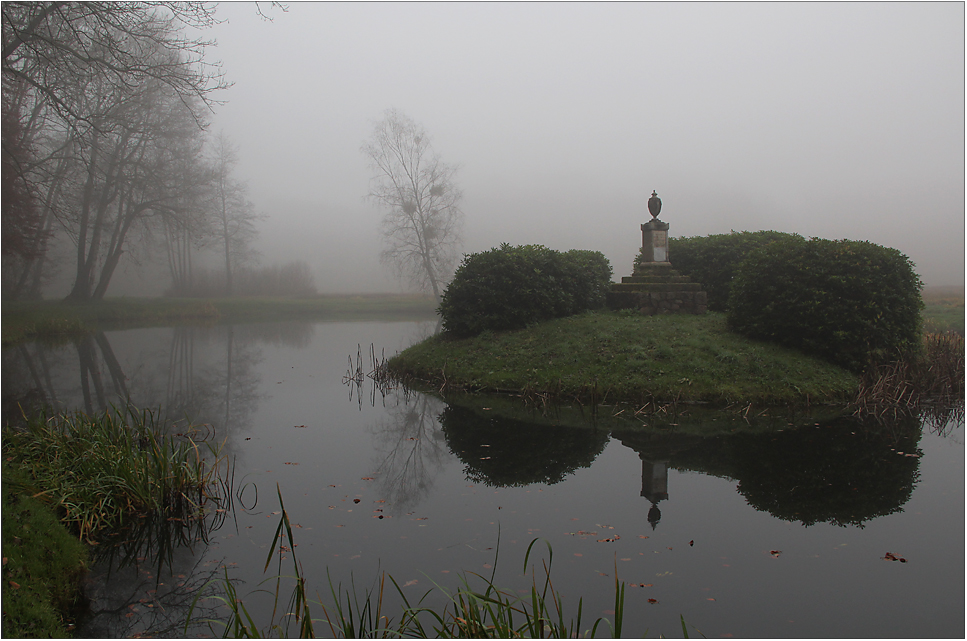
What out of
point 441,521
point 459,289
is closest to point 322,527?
point 441,521

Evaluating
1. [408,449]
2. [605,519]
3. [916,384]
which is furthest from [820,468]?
[916,384]

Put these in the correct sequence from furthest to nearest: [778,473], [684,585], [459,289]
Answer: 1. [459,289]
2. [778,473]
3. [684,585]

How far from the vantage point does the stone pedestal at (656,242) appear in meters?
15.8

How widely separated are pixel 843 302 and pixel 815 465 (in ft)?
17.5

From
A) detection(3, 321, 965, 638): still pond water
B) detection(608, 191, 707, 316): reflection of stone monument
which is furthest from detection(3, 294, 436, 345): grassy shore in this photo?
detection(608, 191, 707, 316): reflection of stone monument

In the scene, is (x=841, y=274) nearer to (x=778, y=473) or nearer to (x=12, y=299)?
(x=778, y=473)

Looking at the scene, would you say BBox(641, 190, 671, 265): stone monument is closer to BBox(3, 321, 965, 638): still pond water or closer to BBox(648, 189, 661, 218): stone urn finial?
BBox(648, 189, 661, 218): stone urn finial

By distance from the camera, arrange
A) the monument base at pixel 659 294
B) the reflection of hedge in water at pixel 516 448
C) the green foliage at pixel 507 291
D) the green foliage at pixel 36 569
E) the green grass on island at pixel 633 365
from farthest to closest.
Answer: the monument base at pixel 659 294
the green foliage at pixel 507 291
the green grass on island at pixel 633 365
the reflection of hedge in water at pixel 516 448
the green foliage at pixel 36 569

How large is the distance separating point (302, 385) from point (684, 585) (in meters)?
9.81

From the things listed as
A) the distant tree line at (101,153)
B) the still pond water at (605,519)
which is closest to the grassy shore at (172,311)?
the distant tree line at (101,153)

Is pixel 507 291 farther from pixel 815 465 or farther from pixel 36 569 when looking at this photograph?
pixel 36 569

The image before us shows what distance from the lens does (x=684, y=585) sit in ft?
12.2

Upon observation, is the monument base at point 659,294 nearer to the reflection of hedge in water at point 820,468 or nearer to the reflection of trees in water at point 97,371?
the reflection of hedge in water at point 820,468

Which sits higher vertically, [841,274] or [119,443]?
[841,274]
